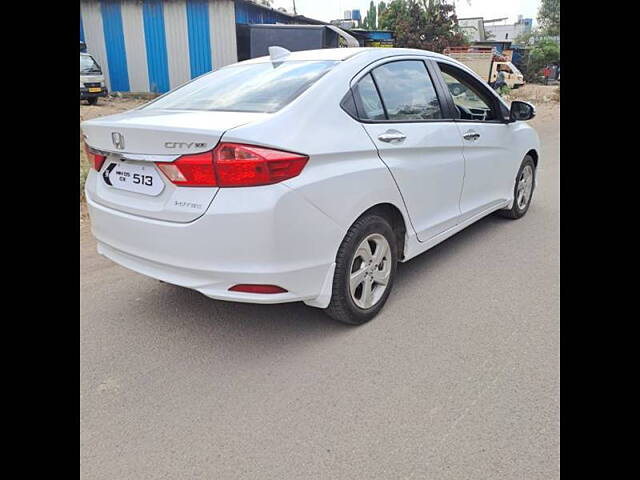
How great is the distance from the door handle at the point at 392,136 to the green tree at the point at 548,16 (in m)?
51.0

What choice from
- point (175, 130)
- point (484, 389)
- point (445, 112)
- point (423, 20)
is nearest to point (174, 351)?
point (175, 130)

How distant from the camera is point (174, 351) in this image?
9.59 ft

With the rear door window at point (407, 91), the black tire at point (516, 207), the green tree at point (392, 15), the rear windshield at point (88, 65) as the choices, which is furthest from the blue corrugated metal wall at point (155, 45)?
the rear door window at point (407, 91)

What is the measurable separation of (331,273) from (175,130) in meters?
1.12

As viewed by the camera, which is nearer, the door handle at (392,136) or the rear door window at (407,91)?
the door handle at (392,136)

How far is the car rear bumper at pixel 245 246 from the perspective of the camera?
245cm

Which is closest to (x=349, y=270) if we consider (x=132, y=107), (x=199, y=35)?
(x=132, y=107)

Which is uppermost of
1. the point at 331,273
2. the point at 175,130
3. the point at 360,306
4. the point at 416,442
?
the point at 175,130

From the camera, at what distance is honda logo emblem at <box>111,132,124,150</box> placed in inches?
108

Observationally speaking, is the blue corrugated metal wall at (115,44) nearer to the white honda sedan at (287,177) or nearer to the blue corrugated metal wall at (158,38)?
the blue corrugated metal wall at (158,38)

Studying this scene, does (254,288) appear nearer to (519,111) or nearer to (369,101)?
(369,101)
